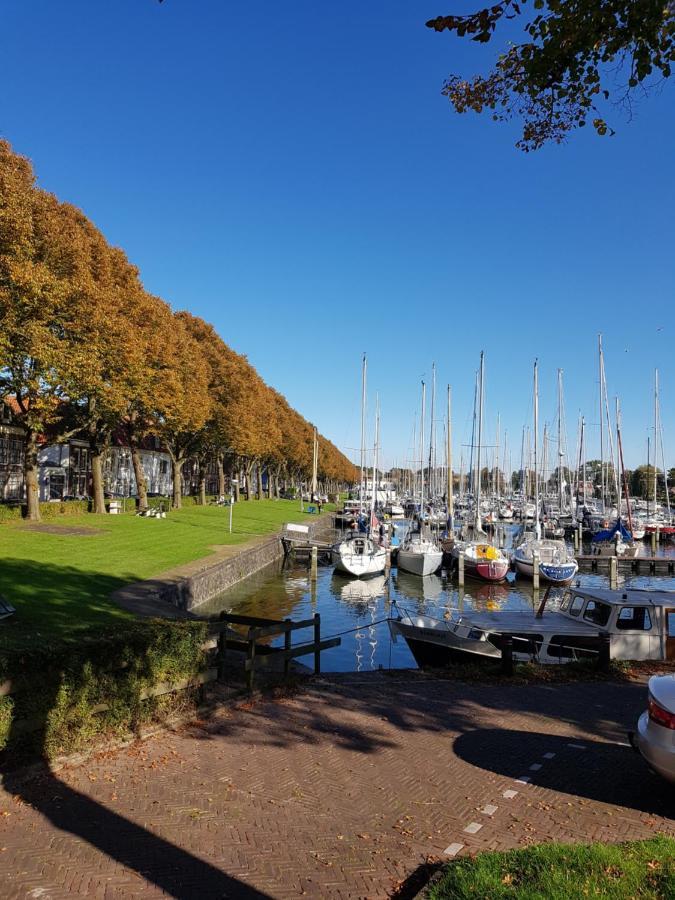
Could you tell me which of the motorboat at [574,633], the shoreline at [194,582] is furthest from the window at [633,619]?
the shoreline at [194,582]

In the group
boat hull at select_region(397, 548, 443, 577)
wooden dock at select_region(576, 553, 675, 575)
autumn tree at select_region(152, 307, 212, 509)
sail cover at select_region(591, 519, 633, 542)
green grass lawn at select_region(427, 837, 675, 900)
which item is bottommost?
wooden dock at select_region(576, 553, 675, 575)

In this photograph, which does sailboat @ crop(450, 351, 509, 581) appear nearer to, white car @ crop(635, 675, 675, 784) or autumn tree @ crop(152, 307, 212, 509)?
autumn tree @ crop(152, 307, 212, 509)

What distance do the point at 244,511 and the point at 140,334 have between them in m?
28.5

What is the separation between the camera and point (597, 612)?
719 inches

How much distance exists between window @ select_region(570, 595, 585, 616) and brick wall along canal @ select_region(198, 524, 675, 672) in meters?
5.49

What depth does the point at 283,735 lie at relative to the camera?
982 cm

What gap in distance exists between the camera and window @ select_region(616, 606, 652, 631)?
57.4ft

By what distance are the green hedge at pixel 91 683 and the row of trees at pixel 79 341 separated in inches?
737

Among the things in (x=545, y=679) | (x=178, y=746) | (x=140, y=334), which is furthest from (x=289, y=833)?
(x=140, y=334)

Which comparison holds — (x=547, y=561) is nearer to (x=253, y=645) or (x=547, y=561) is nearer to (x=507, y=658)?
(x=507, y=658)

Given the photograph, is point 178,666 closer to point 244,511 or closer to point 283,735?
point 283,735

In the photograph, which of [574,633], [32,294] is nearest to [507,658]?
[574,633]

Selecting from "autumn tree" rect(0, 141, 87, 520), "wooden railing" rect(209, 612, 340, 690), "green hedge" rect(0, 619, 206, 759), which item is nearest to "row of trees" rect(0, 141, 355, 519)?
"autumn tree" rect(0, 141, 87, 520)

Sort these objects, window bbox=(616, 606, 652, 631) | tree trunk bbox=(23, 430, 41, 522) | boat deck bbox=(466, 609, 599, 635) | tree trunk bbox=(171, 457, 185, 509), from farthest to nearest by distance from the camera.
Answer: tree trunk bbox=(171, 457, 185, 509) → tree trunk bbox=(23, 430, 41, 522) → boat deck bbox=(466, 609, 599, 635) → window bbox=(616, 606, 652, 631)
